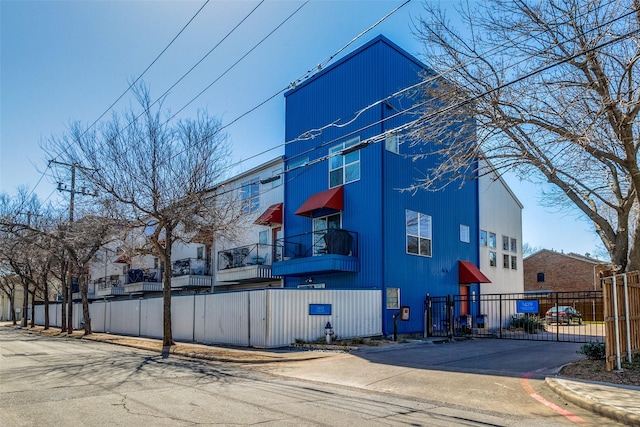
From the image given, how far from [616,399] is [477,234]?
65.7 feet

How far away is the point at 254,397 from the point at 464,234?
1965 centimetres

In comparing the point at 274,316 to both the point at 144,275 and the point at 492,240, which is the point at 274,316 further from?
the point at 144,275

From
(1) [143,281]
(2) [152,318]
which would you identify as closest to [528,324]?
(2) [152,318]

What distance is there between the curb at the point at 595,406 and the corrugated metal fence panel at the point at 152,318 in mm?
20868

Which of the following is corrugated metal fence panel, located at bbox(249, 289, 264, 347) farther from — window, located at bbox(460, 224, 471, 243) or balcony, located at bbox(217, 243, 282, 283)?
window, located at bbox(460, 224, 471, 243)

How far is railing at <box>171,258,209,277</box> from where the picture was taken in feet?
105

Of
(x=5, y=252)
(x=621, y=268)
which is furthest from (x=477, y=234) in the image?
(x=5, y=252)

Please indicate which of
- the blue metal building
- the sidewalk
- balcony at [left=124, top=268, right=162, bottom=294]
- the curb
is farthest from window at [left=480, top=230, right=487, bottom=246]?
balcony at [left=124, top=268, right=162, bottom=294]

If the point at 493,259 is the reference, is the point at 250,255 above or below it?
above

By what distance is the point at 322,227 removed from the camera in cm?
2336

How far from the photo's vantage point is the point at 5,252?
119ft

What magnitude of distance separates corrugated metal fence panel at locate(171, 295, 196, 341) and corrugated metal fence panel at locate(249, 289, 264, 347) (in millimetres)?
5154

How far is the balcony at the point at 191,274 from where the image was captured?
31391 mm

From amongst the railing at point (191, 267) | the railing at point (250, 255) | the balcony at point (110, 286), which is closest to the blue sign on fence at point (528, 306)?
the railing at point (250, 255)
